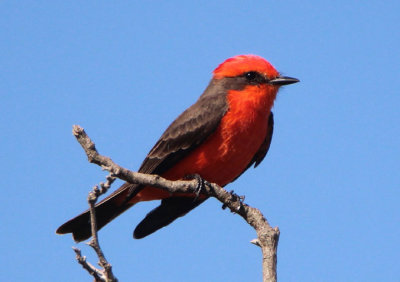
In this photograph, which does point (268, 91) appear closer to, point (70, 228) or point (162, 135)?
point (162, 135)

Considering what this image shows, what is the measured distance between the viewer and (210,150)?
6.92 meters

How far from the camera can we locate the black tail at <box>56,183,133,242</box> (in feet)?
23.1

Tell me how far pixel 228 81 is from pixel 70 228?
2586 millimetres

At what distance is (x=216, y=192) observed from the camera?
233 inches

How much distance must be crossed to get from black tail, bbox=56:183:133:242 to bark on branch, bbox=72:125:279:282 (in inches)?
60.8

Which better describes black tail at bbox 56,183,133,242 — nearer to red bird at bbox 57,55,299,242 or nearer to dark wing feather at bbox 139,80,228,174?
red bird at bbox 57,55,299,242

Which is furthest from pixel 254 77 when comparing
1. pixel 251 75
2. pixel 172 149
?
pixel 172 149

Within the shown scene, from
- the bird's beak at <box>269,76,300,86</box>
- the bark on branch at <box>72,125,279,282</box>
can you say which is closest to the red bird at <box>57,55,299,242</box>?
the bird's beak at <box>269,76,300,86</box>

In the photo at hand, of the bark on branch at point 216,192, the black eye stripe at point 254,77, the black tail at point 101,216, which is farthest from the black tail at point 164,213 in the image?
the black eye stripe at point 254,77

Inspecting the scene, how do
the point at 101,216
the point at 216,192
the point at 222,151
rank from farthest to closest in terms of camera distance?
the point at 101,216, the point at 222,151, the point at 216,192

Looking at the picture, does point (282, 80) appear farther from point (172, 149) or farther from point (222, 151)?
point (172, 149)

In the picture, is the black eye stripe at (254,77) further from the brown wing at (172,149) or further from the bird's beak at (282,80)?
the brown wing at (172,149)

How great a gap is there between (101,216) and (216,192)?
2.06 metres

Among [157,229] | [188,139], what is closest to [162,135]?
[188,139]
